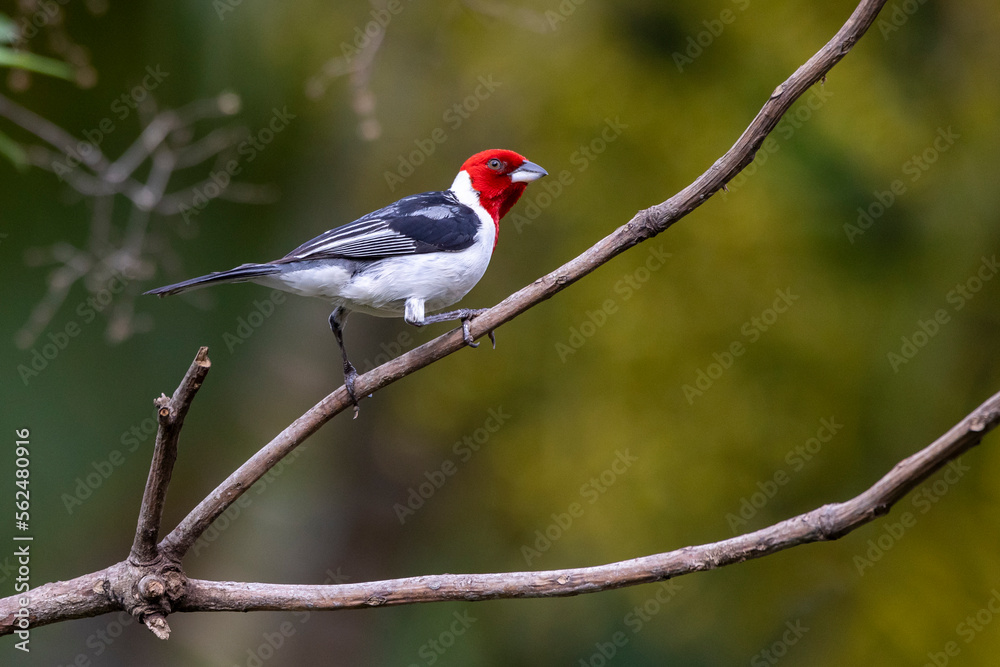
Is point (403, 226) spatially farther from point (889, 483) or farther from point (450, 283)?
point (889, 483)

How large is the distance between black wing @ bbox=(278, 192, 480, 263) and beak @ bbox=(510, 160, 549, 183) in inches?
12.1

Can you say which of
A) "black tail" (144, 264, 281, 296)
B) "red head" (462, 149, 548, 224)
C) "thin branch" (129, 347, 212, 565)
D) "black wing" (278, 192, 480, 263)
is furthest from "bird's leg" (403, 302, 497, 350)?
"thin branch" (129, 347, 212, 565)

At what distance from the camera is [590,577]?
99.0 inches

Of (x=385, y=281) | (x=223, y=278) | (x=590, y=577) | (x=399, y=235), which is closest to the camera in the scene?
(x=590, y=577)

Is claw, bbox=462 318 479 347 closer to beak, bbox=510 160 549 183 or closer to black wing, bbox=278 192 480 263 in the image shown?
black wing, bbox=278 192 480 263

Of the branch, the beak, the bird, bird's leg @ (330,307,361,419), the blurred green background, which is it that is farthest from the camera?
the blurred green background

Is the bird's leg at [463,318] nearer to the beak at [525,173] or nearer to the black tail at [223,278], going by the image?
the black tail at [223,278]

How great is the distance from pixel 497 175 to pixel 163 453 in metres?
2.19

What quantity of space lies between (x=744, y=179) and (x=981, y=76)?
1.47m

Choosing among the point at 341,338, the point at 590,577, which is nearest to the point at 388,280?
the point at 341,338

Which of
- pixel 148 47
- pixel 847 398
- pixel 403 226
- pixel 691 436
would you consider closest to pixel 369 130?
pixel 403 226

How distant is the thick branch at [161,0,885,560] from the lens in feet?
8.70

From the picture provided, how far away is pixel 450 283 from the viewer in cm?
369

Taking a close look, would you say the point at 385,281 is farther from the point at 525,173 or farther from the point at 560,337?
the point at 560,337
